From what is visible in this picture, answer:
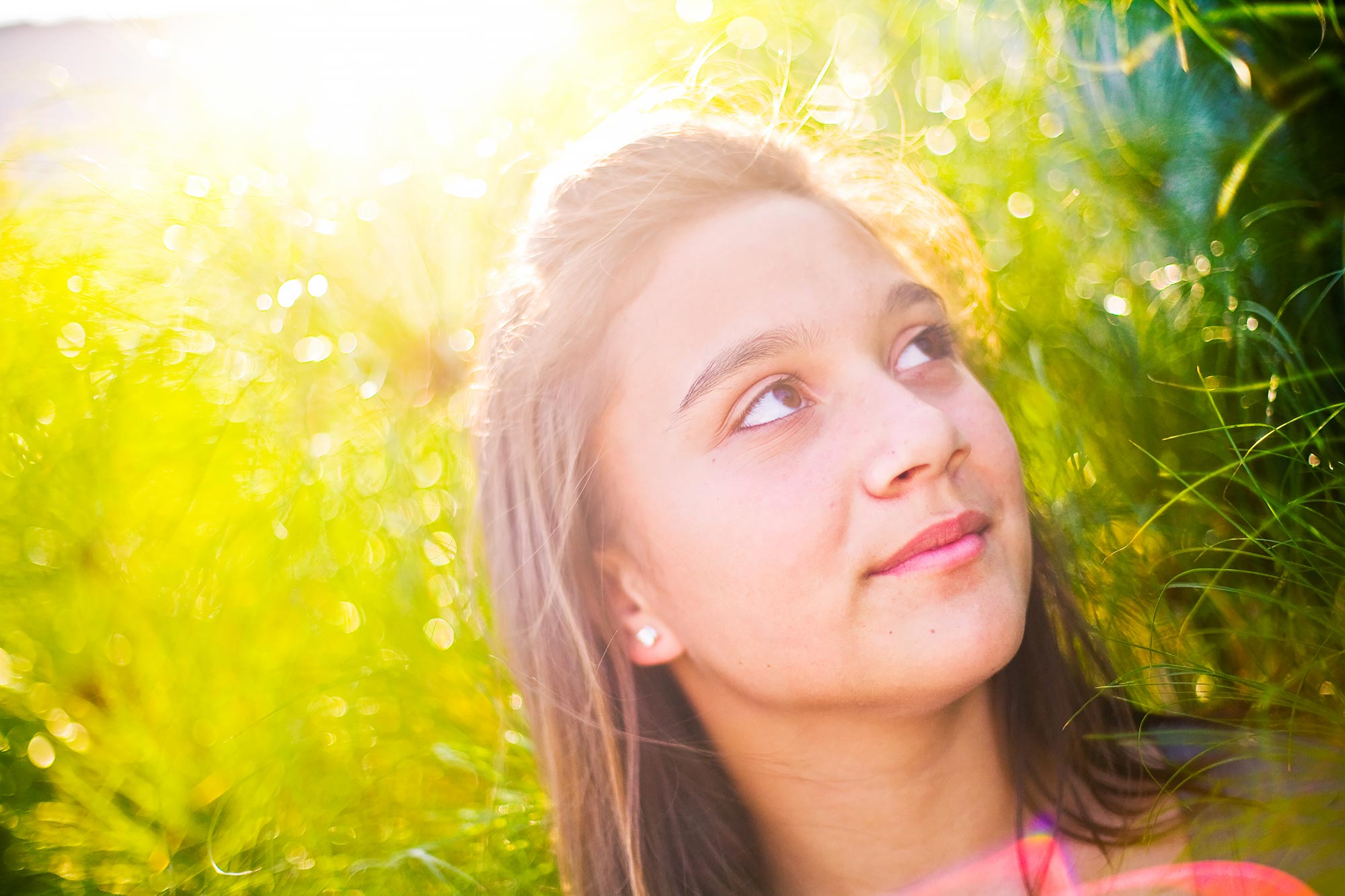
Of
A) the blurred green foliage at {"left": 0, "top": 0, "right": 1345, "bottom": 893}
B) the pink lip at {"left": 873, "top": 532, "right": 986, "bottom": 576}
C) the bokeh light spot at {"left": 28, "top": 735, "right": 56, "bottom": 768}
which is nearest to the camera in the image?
the pink lip at {"left": 873, "top": 532, "right": 986, "bottom": 576}

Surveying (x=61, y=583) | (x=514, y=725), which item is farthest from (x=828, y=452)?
(x=61, y=583)

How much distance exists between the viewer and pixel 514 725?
815 millimetres

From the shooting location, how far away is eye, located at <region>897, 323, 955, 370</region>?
1.97ft

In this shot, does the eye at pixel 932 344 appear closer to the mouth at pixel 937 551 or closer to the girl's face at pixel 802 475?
the girl's face at pixel 802 475

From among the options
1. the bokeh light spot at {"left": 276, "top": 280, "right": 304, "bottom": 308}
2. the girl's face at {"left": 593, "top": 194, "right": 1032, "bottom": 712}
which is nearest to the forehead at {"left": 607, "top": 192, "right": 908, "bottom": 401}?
the girl's face at {"left": 593, "top": 194, "right": 1032, "bottom": 712}

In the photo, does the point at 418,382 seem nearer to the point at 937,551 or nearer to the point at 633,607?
the point at 633,607

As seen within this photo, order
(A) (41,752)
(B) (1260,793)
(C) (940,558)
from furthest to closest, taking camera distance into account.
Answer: (A) (41,752) < (B) (1260,793) < (C) (940,558)

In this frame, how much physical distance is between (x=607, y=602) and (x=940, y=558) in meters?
0.22

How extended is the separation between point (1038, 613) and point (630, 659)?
0.93 feet

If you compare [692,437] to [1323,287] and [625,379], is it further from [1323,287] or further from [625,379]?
[1323,287]

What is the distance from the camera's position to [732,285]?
0.56 metres

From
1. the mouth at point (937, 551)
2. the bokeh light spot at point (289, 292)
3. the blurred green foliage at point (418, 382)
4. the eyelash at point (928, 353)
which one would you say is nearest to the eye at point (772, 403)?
the eyelash at point (928, 353)

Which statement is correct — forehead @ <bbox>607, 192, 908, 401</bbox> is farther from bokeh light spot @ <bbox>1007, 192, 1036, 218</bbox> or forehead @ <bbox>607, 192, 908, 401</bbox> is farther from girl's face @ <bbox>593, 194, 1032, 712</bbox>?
bokeh light spot @ <bbox>1007, 192, 1036, 218</bbox>

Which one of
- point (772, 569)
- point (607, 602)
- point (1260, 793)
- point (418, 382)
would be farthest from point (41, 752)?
point (1260, 793)
